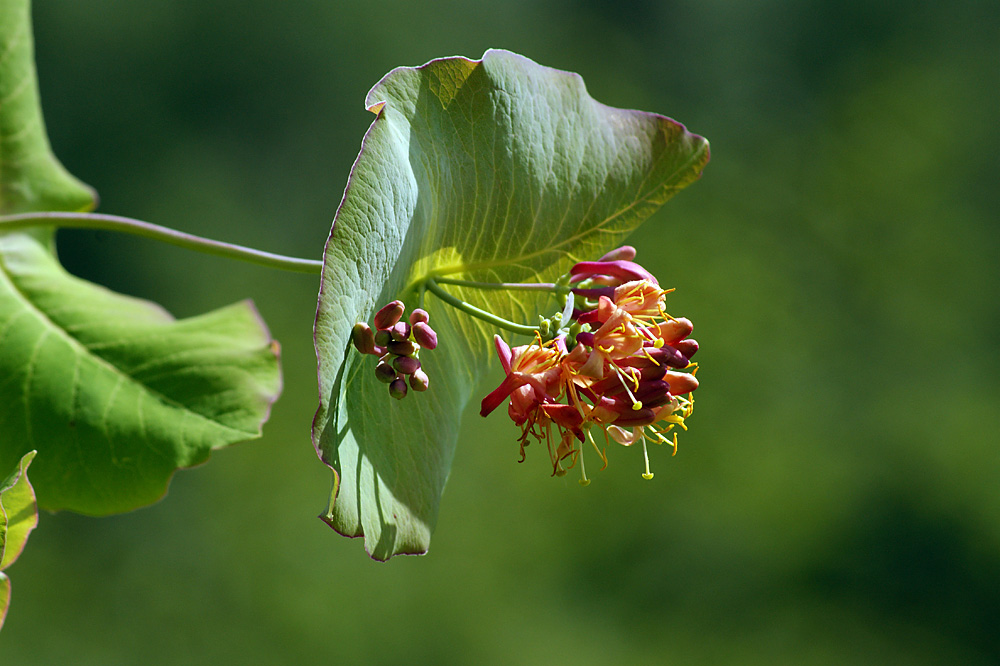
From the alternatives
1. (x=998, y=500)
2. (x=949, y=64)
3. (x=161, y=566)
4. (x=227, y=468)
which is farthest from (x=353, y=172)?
(x=949, y=64)

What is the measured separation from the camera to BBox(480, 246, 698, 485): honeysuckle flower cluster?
34cm

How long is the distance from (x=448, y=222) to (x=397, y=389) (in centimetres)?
9

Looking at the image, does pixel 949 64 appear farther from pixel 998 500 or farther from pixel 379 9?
pixel 379 9

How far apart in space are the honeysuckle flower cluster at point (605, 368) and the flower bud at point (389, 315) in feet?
0.16

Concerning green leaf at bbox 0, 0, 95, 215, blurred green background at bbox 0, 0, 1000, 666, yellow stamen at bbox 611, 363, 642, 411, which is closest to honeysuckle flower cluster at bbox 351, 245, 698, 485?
yellow stamen at bbox 611, 363, 642, 411

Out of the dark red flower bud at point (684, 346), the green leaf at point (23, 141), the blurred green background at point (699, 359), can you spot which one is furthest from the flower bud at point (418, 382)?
the blurred green background at point (699, 359)

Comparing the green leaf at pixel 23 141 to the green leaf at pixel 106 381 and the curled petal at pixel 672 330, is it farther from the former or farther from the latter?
the curled petal at pixel 672 330

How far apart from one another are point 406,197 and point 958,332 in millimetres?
3189

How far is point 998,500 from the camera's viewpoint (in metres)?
2.80

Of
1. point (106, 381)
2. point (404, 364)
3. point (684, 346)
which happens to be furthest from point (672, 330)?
point (106, 381)

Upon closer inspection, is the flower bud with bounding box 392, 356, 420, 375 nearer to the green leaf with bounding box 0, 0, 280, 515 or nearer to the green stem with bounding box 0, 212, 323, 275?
the green stem with bounding box 0, 212, 323, 275

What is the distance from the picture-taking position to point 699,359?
291cm

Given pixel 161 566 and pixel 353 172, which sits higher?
pixel 353 172

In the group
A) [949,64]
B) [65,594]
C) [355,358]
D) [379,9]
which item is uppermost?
[949,64]
